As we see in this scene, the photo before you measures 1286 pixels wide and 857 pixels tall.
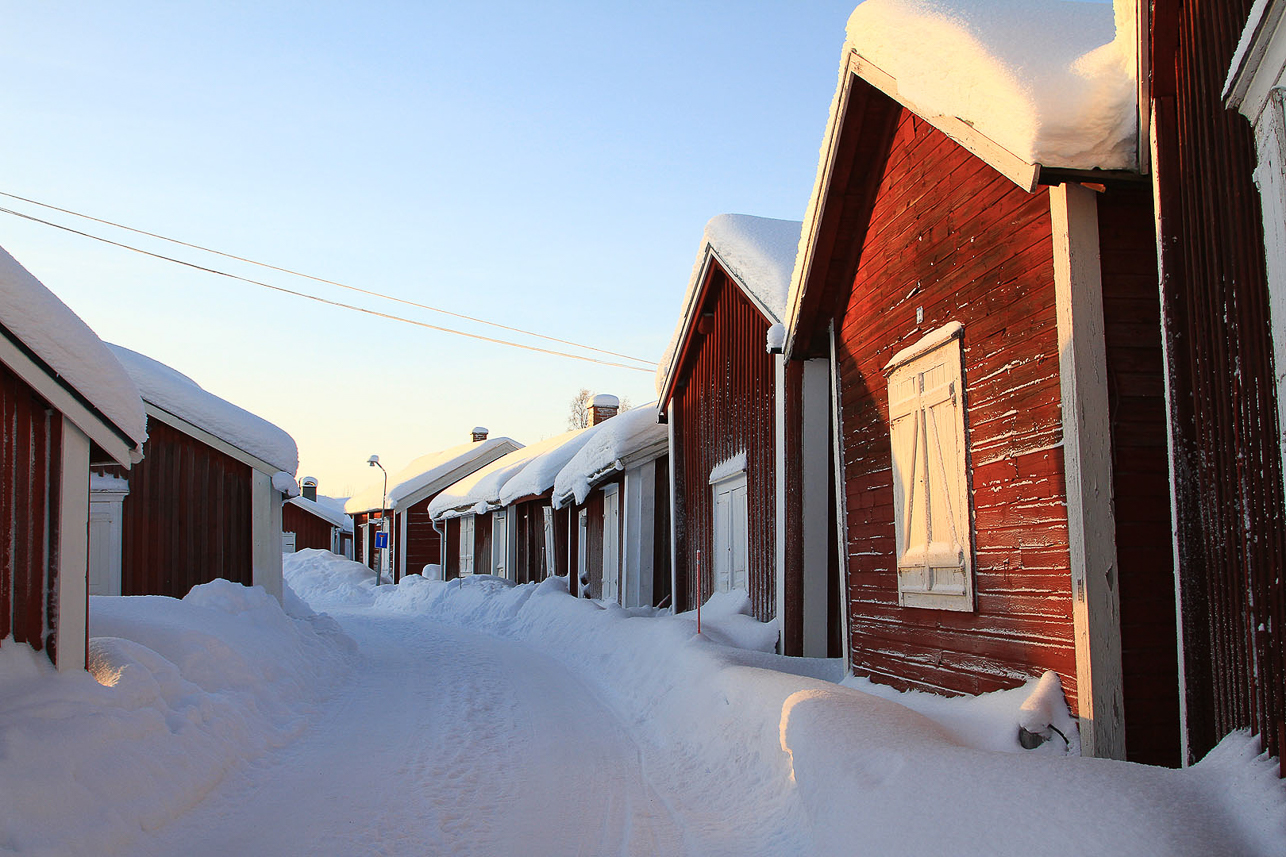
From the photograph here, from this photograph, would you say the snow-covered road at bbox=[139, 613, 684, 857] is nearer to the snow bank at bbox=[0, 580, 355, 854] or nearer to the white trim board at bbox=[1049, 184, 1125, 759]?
the snow bank at bbox=[0, 580, 355, 854]

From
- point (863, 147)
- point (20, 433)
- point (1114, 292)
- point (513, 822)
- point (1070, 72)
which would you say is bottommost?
point (513, 822)

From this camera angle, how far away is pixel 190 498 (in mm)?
13781

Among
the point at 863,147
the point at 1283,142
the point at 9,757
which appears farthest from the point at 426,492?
the point at 1283,142

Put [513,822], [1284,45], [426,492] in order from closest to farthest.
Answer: [1284,45], [513,822], [426,492]

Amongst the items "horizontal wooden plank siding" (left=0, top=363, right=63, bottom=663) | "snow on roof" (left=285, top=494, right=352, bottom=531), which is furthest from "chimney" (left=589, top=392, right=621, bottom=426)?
"snow on roof" (left=285, top=494, right=352, bottom=531)

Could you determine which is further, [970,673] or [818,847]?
[970,673]

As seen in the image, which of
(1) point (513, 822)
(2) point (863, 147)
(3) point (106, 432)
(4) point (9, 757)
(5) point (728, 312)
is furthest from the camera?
(5) point (728, 312)

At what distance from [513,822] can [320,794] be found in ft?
4.65

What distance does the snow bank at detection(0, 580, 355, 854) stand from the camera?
4.70 metres

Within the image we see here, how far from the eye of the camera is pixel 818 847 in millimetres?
4812

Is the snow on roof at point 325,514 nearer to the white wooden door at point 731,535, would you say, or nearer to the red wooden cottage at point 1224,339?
the white wooden door at point 731,535

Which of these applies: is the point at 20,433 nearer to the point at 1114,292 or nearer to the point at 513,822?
the point at 513,822

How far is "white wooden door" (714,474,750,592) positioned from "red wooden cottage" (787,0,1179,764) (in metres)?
3.09

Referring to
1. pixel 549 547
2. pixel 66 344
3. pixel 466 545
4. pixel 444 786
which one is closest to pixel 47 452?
pixel 66 344
